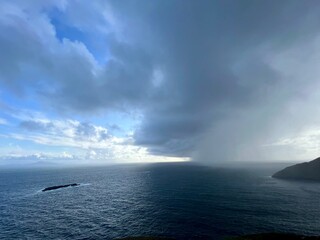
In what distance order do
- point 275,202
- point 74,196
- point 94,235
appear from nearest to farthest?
point 94,235, point 275,202, point 74,196

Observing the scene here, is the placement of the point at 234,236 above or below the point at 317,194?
below

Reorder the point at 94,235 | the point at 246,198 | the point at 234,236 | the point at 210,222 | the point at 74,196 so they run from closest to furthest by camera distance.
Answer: the point at 234,236
the point at 94,235
the point at 210,222
the point at 246,198
the point at 74,196

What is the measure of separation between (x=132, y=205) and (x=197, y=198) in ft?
126

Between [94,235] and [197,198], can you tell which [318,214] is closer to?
[197,198]

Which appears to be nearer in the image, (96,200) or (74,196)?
(96,200)

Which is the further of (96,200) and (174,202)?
(96,200)

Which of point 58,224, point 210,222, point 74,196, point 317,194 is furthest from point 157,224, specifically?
point 317,194

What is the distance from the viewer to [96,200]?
128 m

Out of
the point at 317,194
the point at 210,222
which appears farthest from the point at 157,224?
the point at 317,194

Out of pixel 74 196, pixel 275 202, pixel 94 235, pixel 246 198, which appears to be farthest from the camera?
pixel 74 196

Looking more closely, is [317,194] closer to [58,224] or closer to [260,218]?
[260,218]

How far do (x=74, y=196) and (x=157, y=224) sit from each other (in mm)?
84842

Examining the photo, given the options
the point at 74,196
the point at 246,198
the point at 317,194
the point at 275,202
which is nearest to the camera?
the point at 275,202

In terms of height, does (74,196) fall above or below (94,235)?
above
